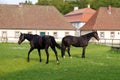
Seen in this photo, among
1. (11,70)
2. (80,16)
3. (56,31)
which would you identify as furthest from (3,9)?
(11,70)

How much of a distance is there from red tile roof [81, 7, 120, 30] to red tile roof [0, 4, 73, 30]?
17.3 feet

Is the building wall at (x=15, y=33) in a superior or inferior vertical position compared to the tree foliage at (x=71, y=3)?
inferior

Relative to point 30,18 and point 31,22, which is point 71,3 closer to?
point 30,18

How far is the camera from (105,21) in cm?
7312

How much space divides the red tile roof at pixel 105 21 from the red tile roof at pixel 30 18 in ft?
17.3

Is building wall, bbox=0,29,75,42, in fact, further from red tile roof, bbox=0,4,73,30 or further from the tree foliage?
the tree foliage

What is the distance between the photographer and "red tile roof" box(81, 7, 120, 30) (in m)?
71.9

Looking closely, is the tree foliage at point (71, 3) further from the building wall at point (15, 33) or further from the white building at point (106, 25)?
the building wall at point (15, 33)

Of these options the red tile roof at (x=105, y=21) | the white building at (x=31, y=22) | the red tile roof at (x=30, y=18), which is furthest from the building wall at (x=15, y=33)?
the red tile roof at (x=105, y=21)

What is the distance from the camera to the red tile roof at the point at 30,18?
2726 inches

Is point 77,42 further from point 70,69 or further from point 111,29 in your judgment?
point 111,29

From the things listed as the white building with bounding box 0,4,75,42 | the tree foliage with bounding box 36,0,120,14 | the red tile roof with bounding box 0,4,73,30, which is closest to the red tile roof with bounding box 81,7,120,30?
the white building with bounding box 0,4,75,42

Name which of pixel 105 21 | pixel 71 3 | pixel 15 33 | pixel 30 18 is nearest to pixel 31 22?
pixel 30 18

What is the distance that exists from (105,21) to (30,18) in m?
16.4
